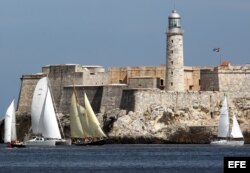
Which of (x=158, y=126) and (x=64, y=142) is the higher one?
(x=158, y=126)

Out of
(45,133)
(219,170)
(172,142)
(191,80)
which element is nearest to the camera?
(219,170)

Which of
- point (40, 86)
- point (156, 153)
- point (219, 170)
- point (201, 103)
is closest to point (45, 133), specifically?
point (40, 86)

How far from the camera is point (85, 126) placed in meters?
74.9

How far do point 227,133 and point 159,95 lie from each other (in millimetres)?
5895

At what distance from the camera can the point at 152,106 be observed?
8044cm

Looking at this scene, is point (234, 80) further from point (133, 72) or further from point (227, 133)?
point (227, 133)

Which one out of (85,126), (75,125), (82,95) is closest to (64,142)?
(75,125)

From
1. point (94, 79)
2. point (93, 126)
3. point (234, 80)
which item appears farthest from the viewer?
point (94, 79)

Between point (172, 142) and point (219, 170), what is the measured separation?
28.0 metres

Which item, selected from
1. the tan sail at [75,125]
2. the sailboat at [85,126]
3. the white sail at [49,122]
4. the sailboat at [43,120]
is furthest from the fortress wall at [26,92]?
the white sail at [49,122]

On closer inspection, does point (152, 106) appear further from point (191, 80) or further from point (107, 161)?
point (107, 161)

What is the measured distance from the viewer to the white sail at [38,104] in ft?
238

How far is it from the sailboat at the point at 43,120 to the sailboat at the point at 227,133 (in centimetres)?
998

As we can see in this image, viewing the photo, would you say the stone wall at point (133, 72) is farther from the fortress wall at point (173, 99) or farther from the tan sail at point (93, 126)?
the tan sail at point (93, 126)
